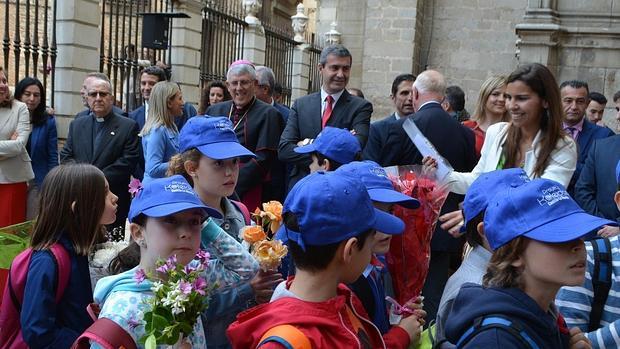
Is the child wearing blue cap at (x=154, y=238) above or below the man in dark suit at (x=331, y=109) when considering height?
below

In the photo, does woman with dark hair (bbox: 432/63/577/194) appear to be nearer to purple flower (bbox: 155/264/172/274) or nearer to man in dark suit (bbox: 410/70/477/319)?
man in dark suit (bbox: 410/70/477/319)

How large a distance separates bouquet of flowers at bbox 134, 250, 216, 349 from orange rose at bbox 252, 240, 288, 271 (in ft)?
1.69

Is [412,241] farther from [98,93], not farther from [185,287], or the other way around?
[98,93]

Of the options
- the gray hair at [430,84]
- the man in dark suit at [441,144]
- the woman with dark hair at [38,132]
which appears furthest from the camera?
the woman with dark hair at [38,132]

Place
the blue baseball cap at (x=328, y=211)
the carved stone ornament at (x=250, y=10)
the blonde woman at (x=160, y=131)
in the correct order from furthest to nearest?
the carved stone ornament at (x=250, y=10) → the blonde woman at (x=160, y=131) → the blue baseball cap at (x=328, y=211)

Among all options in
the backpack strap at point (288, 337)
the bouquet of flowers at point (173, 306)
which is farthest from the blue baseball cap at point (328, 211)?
the bouquet of flowers at point (173, 306)

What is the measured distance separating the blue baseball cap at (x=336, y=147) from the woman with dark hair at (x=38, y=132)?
15.5ft

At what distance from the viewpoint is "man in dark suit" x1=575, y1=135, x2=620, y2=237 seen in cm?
546

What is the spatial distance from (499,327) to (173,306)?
44.4 inches

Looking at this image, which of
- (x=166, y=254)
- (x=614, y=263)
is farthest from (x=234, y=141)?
(x=614, y=263)

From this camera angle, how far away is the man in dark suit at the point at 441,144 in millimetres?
5445

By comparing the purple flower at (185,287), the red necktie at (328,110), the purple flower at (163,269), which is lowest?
the purple flower at (185,287)

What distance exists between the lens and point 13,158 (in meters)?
7.69

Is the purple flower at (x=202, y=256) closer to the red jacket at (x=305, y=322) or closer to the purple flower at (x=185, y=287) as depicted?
the purple flower at (x=185, y=287)
